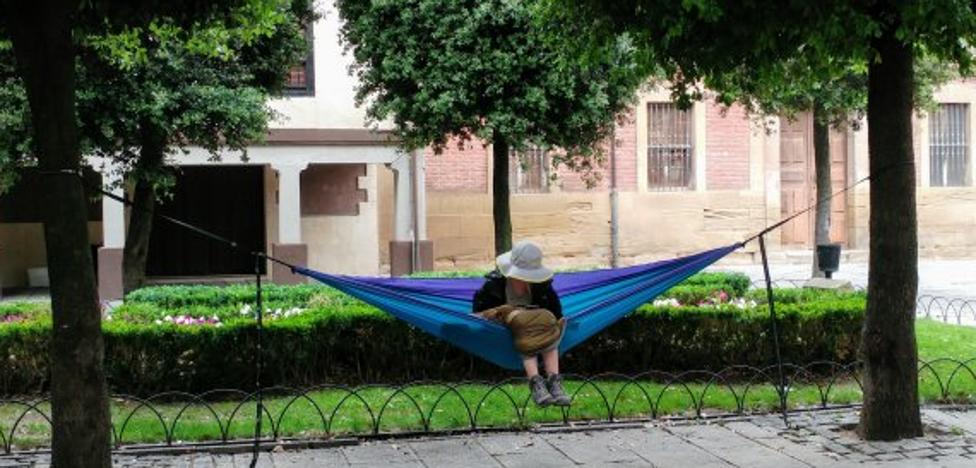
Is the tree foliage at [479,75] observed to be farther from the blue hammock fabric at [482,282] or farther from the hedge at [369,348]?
the blue hammock fabric at [482,282]

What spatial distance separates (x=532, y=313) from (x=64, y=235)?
10.2 ft

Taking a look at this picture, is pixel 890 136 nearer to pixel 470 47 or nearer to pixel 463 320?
pixel 463 320

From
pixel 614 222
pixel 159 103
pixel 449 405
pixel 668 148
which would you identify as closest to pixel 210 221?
pixel 614 222

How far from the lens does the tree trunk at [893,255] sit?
6.66 m

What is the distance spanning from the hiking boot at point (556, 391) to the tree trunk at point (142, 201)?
6920 millimetres

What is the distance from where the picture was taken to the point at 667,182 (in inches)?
926

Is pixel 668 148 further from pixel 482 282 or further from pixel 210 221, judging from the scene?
pixel 482 282

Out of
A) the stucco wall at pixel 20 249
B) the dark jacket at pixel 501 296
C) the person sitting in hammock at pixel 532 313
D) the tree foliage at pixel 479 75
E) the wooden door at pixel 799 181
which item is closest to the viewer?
the person sitting in hammock at pixel 532 313

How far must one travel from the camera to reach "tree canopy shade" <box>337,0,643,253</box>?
39.2 ft

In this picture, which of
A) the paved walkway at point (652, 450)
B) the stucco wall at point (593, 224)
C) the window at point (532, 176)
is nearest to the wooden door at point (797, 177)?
the stucco wall at point (593, 224)

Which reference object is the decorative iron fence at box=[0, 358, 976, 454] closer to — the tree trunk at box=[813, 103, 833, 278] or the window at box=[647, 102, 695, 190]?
the tree trunk at box=[813, 103, 833, 278]

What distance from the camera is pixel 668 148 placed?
924 inches

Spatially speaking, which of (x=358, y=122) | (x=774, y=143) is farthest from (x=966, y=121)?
(x=358, y=122)

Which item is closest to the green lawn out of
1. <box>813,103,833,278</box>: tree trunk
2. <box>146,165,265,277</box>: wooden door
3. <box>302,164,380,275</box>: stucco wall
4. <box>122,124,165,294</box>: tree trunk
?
<box>122,124,165,294</box>: tree trunk
